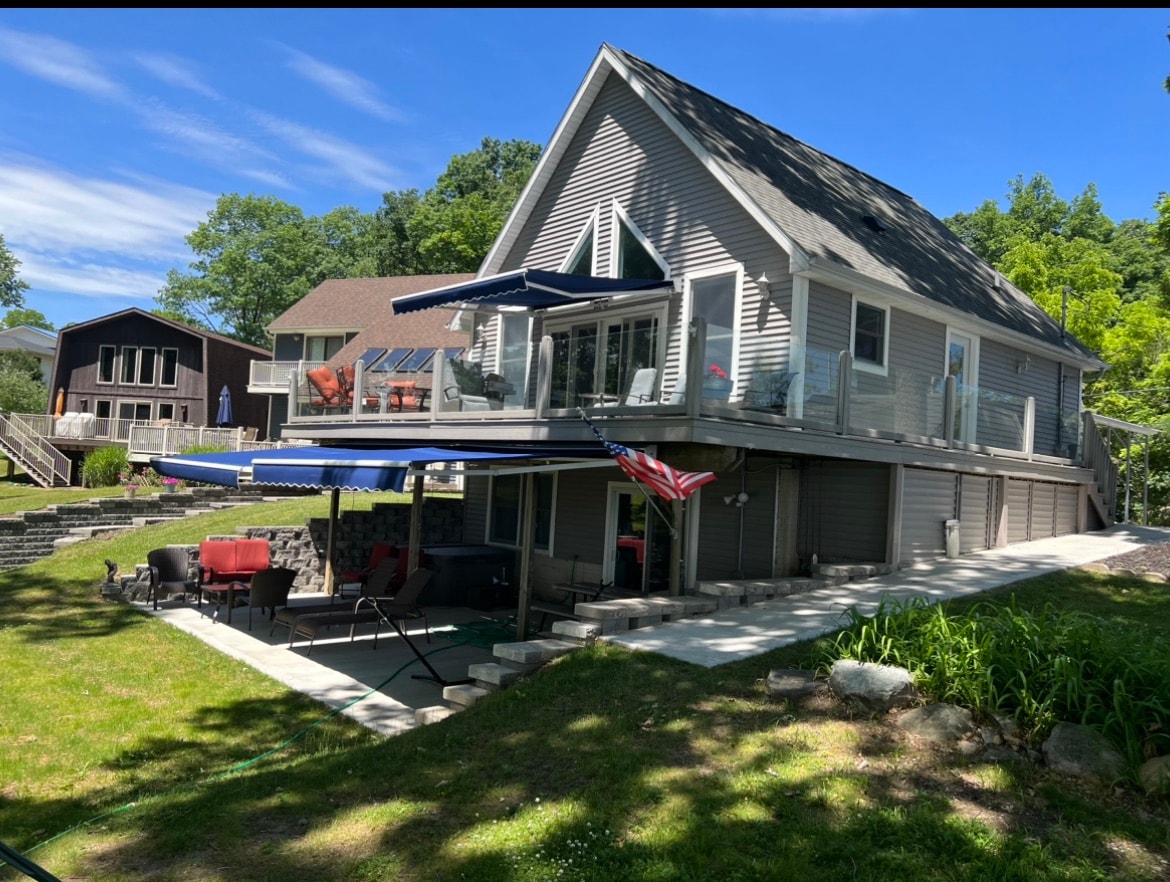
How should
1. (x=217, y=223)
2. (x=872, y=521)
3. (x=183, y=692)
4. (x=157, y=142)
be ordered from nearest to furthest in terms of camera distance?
(x=183, y=692), (x=872, y=521), (x=157, y=142), (x=217, y=223)

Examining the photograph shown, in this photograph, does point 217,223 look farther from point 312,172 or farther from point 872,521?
point 872,521

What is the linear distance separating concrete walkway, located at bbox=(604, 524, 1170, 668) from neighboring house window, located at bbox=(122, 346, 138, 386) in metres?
39.6

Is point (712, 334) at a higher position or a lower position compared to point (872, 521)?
higher

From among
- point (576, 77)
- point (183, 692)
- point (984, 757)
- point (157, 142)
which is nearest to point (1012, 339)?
point (576, 77)

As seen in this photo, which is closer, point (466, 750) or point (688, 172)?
point (466, 750)

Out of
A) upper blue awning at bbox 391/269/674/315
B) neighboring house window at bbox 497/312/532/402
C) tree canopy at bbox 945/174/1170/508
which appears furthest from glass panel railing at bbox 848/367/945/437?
tree canopy at bbox 945/174/1170/508

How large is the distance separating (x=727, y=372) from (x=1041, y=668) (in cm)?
708

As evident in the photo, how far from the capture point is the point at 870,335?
15.0 m

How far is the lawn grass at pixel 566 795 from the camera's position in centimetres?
488

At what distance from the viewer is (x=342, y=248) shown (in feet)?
225

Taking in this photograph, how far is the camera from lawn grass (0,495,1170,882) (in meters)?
4.88

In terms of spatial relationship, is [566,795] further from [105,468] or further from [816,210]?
[105,468]

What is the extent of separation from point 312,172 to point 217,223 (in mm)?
18803

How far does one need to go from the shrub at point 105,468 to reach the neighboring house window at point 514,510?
18.3m
